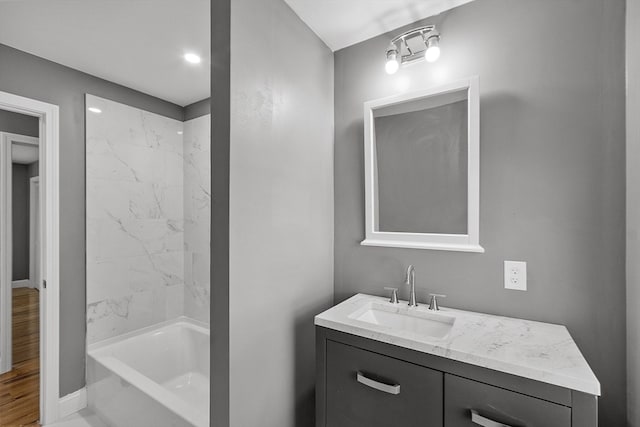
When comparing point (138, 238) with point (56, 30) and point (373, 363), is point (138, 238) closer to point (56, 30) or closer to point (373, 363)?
point (56, 30)

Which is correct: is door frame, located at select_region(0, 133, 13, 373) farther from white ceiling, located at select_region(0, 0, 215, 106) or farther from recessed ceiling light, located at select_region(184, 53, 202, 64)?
recessed ceiling light, located at select_region(184, 53, 202, 64)

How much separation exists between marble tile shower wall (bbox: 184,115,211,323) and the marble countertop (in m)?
1.81

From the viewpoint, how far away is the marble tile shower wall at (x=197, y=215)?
8.91ft

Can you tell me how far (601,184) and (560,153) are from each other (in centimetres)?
19

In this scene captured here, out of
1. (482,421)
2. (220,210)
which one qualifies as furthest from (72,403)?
(482,421)

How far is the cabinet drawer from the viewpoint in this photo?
853mm

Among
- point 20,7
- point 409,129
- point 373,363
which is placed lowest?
point 373,363

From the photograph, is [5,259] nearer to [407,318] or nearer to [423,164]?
[407,318]

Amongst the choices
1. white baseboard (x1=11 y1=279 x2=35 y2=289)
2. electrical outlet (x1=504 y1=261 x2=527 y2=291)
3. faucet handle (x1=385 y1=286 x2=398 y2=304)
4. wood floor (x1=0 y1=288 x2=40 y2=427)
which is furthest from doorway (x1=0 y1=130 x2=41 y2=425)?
electrical outlet (x1=504 y1=261 x2=527 y2=291)

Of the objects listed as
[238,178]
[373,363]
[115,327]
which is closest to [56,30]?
[238,178]

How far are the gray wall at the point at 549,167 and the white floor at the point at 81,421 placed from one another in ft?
8.21

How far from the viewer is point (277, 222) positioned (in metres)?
1.37

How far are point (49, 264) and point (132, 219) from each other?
65cm

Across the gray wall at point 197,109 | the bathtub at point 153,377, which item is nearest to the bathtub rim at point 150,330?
the bathtub at point 153,377
